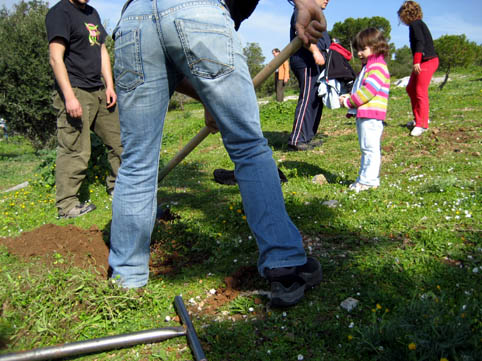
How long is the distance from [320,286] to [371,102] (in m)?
2.48

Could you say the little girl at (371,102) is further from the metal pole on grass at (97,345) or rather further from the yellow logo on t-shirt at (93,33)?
the yellow logo on t-shirt at (93,33)

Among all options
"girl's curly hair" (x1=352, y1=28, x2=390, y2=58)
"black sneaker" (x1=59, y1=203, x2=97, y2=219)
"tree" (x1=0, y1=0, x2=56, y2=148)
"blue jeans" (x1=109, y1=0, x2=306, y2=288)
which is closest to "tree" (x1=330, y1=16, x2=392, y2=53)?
"tree" (x1=0, y1=0, x2=56, y2=148)

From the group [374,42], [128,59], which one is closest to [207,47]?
[128,59]

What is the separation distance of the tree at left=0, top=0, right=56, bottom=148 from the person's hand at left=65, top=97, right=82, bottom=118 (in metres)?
6.84

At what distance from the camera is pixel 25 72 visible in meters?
10.1

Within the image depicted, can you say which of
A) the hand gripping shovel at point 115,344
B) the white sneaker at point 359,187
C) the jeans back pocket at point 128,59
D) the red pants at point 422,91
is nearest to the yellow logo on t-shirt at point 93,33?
the jeans back pocket at point 128,59

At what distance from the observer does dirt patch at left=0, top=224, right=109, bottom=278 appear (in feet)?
9.26

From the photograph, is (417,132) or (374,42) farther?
(417,132)

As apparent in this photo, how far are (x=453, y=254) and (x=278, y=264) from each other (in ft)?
4.17

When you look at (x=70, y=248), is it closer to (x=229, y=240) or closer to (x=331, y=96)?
(x=229, y=240)

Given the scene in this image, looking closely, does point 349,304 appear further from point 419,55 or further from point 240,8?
point 419,55

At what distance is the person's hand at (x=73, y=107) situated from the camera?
4258 mm

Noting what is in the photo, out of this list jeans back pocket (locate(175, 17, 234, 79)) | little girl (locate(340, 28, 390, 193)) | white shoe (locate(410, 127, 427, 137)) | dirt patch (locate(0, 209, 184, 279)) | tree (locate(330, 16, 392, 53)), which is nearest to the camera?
jeans back pocket (locate(175, 17, 234, 79))

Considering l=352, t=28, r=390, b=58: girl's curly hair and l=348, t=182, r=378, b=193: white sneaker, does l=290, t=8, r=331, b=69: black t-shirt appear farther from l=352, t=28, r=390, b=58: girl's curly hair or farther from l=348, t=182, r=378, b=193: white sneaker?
l=348, t=182, r=378, b=193: white sneaker
